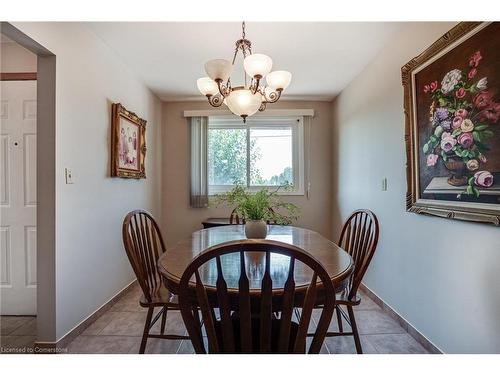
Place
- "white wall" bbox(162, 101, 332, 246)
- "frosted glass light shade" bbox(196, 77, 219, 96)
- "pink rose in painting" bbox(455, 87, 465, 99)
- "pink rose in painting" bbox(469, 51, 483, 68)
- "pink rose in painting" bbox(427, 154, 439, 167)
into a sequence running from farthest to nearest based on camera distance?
"white wall" bbox(162, 101, 332, 246)
"frosted glass light shade" bbox(196, 77, 219, 96)
"pink rose in painting" bbox(427, 154, 439, 167)
"pink rose in painting" bbox(455, 87, 465, 99)
"pink rose in painting" bbox(469, 51, 483, 68)

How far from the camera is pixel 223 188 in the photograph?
4098mm

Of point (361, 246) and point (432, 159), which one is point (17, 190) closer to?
point (361, 246)

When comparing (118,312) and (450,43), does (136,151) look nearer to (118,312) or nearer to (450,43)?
(118,312)

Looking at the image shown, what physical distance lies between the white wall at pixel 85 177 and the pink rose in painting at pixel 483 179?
2.41 meters

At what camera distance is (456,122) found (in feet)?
5.39

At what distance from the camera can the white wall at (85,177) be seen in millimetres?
1922

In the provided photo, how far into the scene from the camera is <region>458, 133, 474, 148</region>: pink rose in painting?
1.54m

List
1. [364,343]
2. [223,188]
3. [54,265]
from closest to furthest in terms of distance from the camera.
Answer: [54,265], [364,343], [223,188]

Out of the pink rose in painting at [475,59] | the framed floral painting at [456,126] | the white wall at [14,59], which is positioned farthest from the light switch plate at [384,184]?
the white wall at [14,59]

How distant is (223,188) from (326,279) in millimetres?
3242

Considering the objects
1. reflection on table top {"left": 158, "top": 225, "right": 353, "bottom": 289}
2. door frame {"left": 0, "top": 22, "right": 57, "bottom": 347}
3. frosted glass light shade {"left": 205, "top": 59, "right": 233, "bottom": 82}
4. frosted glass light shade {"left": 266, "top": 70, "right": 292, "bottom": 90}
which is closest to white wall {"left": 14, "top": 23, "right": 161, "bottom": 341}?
door frame {"left": 0, "top": 22, "right": 57, "bottom": 347}

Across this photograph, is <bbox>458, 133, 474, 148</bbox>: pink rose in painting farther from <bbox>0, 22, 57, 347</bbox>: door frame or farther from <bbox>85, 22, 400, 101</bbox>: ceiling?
<bbox>0, 22, 57, 347</bbox>: door frame
